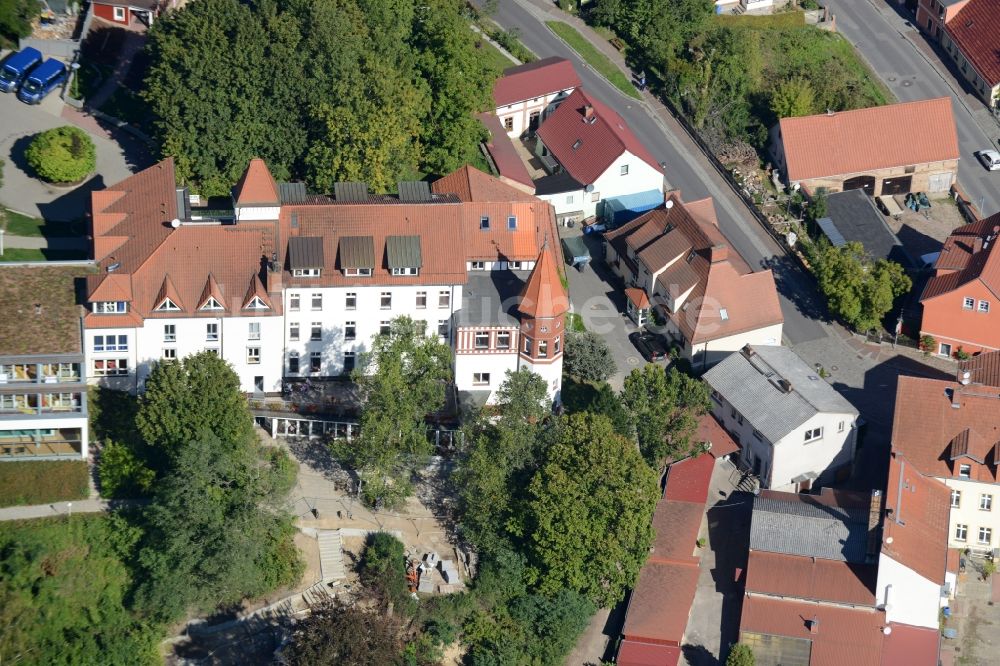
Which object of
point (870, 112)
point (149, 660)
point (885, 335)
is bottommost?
point (149, 660)

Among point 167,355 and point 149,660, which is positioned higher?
point 167,355

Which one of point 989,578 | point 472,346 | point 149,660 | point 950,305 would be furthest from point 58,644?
point 950,305

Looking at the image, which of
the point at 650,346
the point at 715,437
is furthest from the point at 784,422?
the point at 650,346

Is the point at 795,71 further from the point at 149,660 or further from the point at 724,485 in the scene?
the point at 149,660

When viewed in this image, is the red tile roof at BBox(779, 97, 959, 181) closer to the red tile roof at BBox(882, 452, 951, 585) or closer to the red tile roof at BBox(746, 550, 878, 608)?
the red tile roof at BBox(882, 452, 951, 585)

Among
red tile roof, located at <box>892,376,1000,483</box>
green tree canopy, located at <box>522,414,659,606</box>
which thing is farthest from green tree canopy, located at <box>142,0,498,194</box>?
red tile roof, located at <box>892,376,1000,483</box>
